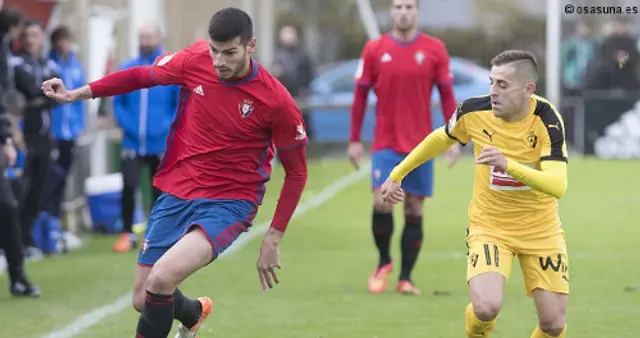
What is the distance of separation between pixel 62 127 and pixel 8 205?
11.9 feet

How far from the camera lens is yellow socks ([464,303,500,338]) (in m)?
7.11

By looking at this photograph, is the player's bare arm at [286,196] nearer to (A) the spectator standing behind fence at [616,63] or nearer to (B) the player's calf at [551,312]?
(B) the player's calf at [551,312]

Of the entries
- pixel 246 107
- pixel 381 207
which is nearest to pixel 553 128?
pixel 246 107

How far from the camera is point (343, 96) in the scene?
2522 centimetres

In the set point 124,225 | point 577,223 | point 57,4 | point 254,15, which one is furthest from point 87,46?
point 254,15

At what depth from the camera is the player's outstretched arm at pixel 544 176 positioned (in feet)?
22.0

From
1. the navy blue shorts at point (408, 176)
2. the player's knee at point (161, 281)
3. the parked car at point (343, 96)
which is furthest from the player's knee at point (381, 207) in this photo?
the parked car at point (343, 96)

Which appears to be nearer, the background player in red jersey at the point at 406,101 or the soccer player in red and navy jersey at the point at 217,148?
the soccer player in red and navy jersey at the point at 217,148

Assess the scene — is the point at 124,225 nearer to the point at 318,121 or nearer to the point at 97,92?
the point at 97,92

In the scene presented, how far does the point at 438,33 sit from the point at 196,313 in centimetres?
2079

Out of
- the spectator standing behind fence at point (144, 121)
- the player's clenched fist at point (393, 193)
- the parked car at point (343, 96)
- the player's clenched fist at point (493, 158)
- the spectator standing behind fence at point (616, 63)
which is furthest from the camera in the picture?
the parked car at point (343, 96)

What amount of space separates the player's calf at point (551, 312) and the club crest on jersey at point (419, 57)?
3.61 meters

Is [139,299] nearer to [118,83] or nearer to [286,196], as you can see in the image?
[286,196]

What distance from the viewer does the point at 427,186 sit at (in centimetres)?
1048
